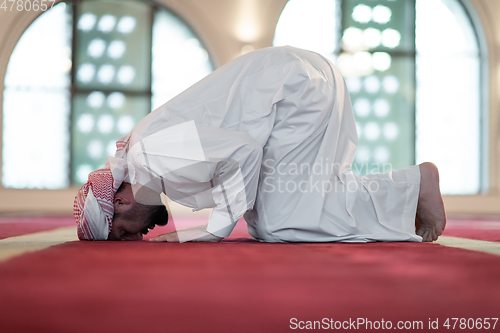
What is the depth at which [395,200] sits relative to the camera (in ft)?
5.19

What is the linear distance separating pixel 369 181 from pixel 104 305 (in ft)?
3.77

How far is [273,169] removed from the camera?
161 centimetres

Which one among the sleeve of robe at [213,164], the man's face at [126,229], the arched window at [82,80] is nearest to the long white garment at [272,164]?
the sleeve of robe at [213,164]

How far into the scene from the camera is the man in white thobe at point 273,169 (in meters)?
1.47

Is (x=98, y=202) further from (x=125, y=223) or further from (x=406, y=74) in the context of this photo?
(x=406, y=74)

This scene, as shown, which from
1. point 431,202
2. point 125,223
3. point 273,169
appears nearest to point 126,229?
point 125,223

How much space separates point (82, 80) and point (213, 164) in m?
4.68

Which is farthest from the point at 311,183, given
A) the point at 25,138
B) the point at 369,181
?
the point at 25,138

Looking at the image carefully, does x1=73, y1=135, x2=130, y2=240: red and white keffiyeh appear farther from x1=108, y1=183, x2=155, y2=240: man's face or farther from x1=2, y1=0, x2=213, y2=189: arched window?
x1=2, y1=0, x2=213, y2=189: arched window

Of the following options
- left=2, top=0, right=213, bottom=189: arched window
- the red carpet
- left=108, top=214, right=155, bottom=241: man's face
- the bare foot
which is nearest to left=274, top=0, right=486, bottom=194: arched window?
left=2, top=0, right=213, bottom=189: arched window

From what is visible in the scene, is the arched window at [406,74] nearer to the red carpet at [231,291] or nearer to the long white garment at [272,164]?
the long white garment at [272,164]

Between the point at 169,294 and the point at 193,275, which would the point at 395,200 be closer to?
the point at 193,275

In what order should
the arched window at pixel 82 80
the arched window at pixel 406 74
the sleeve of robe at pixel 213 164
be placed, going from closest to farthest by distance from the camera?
the sleeve of robe at pixel 213 164 → the arched window at pixel 82 80 → the arched window at pixel 406 74

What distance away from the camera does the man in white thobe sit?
1475 millimetres
